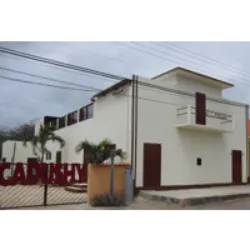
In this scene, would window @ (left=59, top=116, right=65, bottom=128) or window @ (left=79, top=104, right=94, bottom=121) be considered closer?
window @ (left=79, top=104, right=94, bottom=121)

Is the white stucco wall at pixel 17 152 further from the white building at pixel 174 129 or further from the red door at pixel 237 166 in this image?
the red door at pixel 237 166

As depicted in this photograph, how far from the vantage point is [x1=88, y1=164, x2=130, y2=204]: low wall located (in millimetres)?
11125

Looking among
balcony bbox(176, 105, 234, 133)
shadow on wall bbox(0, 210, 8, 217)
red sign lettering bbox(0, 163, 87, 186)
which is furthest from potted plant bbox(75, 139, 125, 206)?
balcony bbox(176, 105, 234, 133)

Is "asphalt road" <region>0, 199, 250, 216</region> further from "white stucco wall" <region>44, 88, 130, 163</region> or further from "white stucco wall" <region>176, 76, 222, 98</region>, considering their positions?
"white stucco wall" <region>176, 76, 222, 98</region>

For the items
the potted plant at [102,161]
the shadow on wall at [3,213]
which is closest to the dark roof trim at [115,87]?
the potted plant at [102,161]

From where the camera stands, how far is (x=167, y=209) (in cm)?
1051

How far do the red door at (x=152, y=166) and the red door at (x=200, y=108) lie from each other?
2.99 metres

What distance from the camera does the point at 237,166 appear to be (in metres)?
18.1

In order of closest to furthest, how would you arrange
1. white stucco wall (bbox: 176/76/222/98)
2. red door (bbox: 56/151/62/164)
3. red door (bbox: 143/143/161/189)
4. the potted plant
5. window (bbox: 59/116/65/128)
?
the potted plant
red door (bbox: 143/143/161/189)
white stucco wall (bbox: 176/76/222/98)
red door (bbox: 56/151/62/164)
window (bbox: 59/116/65/128)

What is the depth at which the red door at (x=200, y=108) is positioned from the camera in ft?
51.9

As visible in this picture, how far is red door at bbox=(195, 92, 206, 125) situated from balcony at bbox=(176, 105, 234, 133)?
26 centimetres

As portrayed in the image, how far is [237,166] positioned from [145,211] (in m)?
10.1
